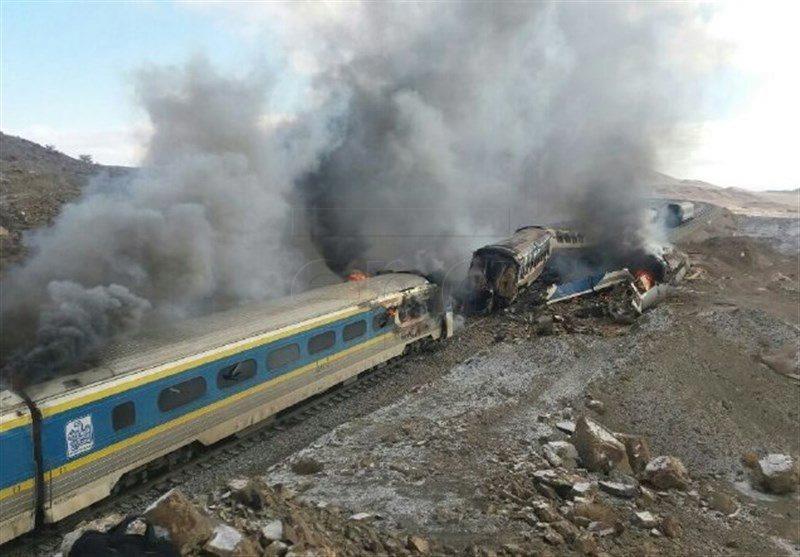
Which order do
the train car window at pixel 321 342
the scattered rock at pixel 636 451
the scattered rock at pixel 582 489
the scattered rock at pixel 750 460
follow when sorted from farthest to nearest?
the train car window at pixel 321 342, the scattered rock at pixel 750 460, the scattered rock at pixel 636 451, the scattered rock at pixel 582 489

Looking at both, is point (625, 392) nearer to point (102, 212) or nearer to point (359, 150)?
point (102, 212)

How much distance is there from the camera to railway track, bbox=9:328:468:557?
8781mm

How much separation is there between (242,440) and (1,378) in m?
4.77

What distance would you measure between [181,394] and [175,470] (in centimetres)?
162

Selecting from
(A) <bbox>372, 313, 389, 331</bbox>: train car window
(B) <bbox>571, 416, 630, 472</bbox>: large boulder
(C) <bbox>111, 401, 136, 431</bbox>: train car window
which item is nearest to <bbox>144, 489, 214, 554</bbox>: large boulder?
(C) <bbox>111, 401, 136, 431</bbox>: train car window

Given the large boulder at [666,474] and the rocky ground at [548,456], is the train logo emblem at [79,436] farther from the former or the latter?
the large boulder at [666,474]

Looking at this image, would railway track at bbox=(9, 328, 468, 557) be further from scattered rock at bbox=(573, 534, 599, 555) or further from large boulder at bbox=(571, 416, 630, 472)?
scattered rock at bbox=(573, 534, 599, 555)

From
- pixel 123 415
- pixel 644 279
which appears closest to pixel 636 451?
pixel 123 415

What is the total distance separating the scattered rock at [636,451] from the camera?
11070 millimetres

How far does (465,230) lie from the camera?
3284cm

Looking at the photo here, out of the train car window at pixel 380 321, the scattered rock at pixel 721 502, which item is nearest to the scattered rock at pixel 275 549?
the scattered rock at pixel 721 502

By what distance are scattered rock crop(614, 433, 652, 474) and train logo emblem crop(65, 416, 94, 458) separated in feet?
31.0

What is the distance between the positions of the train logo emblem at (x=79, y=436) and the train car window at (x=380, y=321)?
25.7ft

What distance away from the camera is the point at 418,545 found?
782 cm
